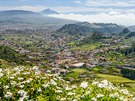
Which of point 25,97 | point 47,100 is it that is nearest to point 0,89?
point 25,97

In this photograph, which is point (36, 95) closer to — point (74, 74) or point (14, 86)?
point (14, 86)

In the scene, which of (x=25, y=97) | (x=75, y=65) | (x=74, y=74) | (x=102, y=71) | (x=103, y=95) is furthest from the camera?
(x=75, y=65)

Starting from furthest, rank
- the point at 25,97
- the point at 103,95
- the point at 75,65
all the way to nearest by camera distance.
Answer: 1. the point at 75,65
2. the point at 25,97
3. the point at 103,95

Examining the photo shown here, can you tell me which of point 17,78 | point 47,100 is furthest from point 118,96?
point 17,78

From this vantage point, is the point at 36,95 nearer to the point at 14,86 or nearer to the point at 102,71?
the point at 14,86

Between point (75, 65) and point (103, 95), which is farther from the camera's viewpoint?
point (75, 65)

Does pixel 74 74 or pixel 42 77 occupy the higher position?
pixel 42 77
